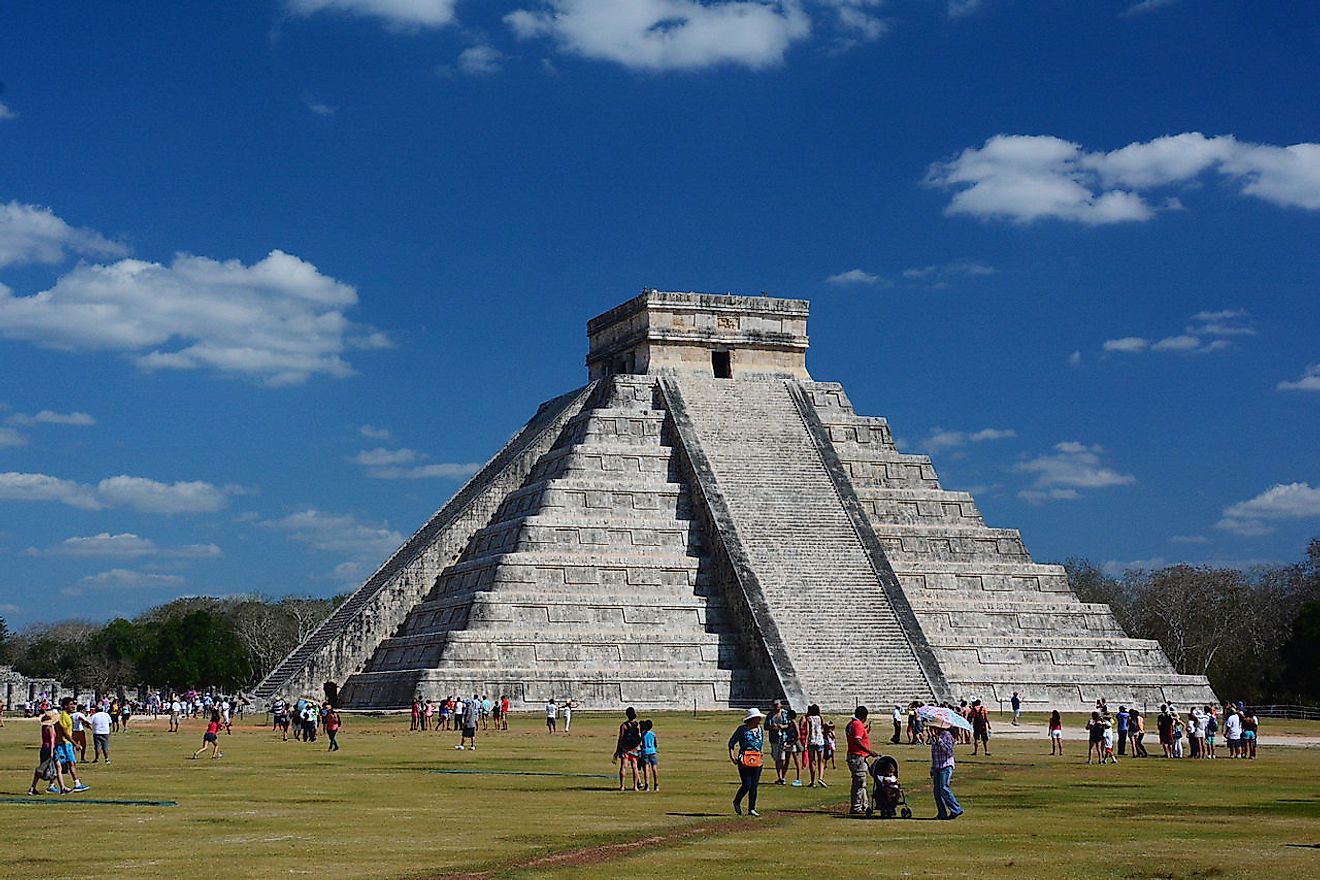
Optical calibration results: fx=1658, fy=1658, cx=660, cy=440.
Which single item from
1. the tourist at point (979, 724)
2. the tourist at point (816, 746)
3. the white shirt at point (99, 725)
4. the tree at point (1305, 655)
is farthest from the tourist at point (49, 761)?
the tree at point (1305, 655)

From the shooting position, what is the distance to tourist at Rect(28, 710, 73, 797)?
784 inches

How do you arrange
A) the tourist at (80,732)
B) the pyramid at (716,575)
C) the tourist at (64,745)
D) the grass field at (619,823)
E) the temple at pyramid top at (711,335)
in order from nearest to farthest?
the grass field at (619,823)
the tourist at (64,745)
the tourist at (80,732)
the pyramid at (716,575)
the temple at pyramid top at (711,335)

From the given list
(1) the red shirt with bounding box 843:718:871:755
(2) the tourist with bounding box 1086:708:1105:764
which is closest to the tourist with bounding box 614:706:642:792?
(1) the red shirt with bounding box 843:718:871:755

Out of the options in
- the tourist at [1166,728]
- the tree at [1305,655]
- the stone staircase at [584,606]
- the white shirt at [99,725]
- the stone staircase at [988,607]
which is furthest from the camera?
the tree at [1305,655]

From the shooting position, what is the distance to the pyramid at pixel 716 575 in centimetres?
3897

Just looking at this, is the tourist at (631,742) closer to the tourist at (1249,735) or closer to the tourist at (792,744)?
the tourist at (792,744)

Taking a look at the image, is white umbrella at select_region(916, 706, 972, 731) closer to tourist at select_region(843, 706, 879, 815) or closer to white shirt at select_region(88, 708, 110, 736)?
tourist at select_region(843, 706, 879, 815)

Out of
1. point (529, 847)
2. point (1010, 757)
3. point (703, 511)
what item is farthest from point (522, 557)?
point (529, 847)

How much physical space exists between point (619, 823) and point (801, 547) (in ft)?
85.9

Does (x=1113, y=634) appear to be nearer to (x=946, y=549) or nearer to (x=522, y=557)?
(x=946, y=549)

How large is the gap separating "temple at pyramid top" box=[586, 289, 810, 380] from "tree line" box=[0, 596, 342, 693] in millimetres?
27867

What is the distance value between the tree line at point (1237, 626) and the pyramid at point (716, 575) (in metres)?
18.2

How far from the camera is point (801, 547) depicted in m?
42.8

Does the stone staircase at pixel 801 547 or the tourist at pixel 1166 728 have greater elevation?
the stone staircase at pixel 801 547
